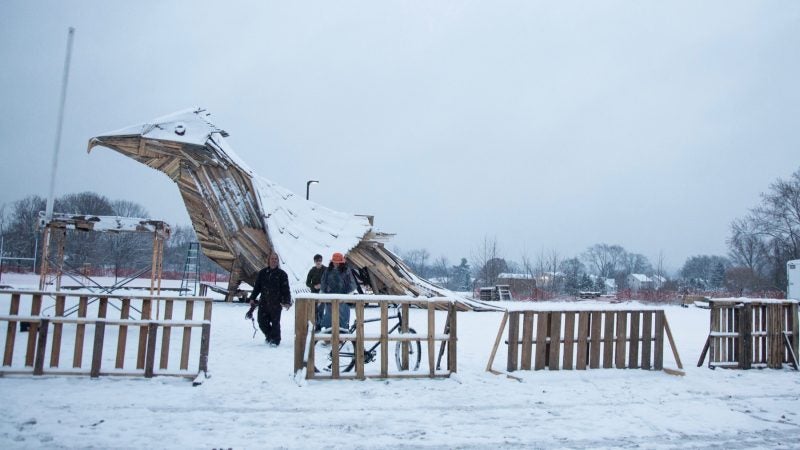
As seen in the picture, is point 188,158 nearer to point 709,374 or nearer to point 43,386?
point 43,386

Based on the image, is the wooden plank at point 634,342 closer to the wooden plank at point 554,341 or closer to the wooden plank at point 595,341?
the wooden plank at point 595,341

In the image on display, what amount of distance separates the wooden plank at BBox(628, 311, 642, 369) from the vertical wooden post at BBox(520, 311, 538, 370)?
5.59 feet

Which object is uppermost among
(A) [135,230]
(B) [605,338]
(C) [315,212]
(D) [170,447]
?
(C) [315,212]

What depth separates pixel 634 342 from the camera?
8.10 m

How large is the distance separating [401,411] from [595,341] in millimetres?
3829

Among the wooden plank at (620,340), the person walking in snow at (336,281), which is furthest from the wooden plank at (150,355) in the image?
the wooden plank at (620,340)

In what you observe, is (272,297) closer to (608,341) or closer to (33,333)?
(33,333)

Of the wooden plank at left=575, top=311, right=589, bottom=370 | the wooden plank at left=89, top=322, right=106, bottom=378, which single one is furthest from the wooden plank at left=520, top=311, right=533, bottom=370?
the wooden plank at left=89, top=322, right=106, bottom=378

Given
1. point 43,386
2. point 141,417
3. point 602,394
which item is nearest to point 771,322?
point 602,394

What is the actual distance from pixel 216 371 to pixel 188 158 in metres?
10.5

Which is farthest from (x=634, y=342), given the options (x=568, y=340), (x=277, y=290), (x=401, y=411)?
(x=277, y=290)

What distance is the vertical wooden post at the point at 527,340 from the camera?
7648mm

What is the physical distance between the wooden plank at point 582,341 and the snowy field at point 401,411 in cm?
27

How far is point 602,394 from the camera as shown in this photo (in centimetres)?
653
